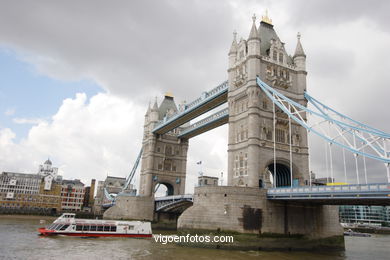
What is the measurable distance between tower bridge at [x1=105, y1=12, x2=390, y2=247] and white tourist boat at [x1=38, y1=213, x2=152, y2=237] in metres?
7.03

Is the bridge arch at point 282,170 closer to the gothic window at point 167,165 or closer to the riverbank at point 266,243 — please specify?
the riverbank at point 266,243

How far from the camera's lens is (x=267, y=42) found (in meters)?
40.4

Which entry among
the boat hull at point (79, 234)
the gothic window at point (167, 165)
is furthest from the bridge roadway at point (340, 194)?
the gothic window at point (167, 165)

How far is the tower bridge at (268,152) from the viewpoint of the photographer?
27.6 m

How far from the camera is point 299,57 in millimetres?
40625

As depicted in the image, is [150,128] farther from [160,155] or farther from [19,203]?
[19,203]

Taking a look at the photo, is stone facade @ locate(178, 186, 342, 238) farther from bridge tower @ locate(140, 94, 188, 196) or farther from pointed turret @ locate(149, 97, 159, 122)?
pointed turret @ locate(149, 97, 159, 122)

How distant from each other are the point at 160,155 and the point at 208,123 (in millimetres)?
16520

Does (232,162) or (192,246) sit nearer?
(192,246)

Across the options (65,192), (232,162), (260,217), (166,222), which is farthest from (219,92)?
(65,192)

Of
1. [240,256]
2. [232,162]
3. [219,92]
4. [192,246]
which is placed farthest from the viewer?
[219,92]

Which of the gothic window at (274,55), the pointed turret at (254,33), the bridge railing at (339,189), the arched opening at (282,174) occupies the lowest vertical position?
the bridge railing at (339,189)

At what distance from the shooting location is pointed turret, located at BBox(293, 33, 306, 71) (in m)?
40.2

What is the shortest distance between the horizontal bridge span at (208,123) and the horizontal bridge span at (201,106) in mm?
1325
